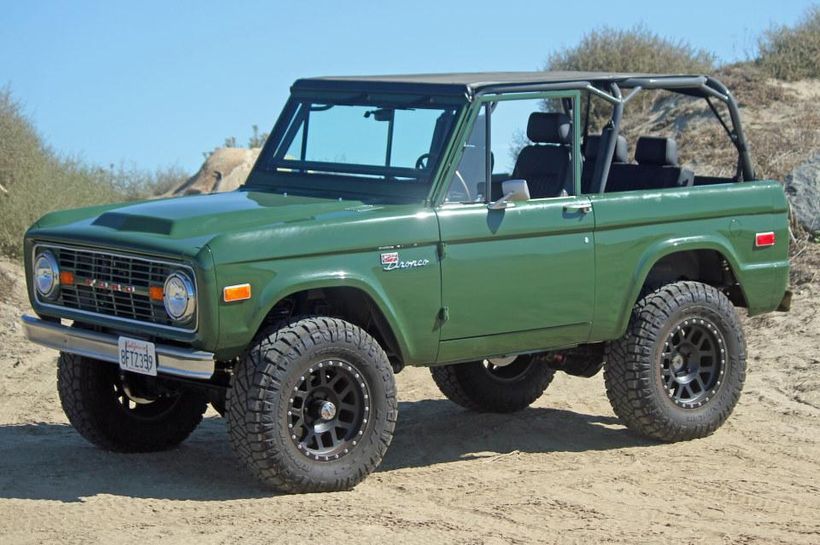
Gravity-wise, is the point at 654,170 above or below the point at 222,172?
above

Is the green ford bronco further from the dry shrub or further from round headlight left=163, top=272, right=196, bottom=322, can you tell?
the dry shrub

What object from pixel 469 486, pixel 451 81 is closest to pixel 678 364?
pixel 469 486

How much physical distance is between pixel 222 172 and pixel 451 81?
15845mm

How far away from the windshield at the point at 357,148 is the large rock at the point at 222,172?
1404 cm

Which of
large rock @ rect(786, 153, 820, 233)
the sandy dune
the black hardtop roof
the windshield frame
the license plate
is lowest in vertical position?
the sandy dune

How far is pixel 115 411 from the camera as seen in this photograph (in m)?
7.53

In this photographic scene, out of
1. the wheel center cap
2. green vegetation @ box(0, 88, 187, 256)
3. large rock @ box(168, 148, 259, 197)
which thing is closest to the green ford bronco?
the wheel center cap

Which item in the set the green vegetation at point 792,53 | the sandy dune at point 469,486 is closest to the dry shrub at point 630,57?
the green vegetation at point 792,53

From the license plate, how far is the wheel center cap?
789 mm

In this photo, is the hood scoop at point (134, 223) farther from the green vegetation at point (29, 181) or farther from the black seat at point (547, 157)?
the green vegetation at point (29, 181)

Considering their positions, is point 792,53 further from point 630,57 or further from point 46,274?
point 46,274

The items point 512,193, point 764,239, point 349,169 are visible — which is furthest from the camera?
point 764,239

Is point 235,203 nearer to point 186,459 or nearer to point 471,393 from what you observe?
point 186,459

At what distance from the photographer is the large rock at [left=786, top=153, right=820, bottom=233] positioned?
13023 millimetres
